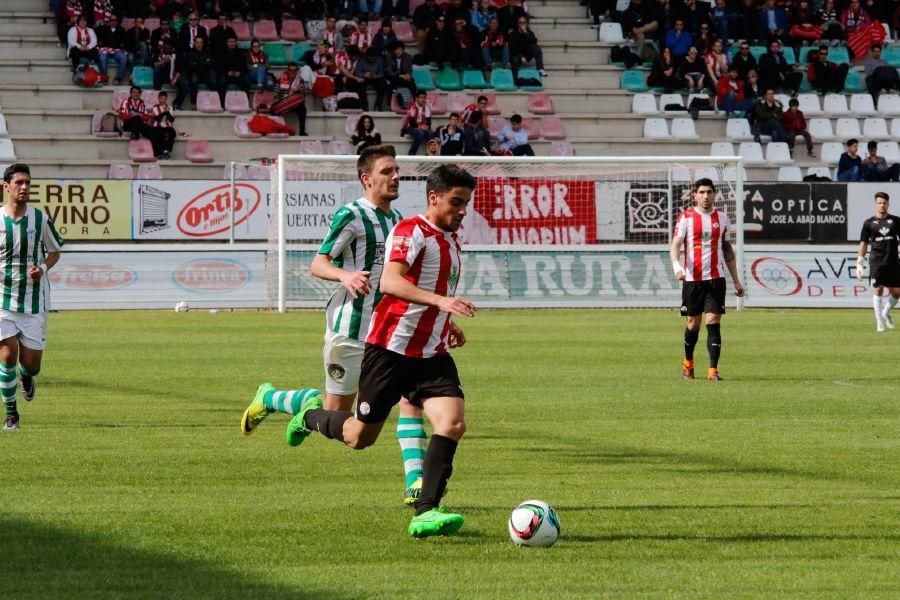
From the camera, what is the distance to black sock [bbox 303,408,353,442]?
743cm

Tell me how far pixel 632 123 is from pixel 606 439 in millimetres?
23908

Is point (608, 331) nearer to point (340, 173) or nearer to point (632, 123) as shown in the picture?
point (340, 173)

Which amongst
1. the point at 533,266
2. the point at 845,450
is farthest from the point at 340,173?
the point at 845,450

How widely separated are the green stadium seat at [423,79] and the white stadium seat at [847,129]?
10355 millimetres

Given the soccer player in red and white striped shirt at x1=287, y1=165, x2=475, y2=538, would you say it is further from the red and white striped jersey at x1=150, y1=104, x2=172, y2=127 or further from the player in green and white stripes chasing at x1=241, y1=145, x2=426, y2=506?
the red and white striped jersey at x1=150, y1=104, x2=172, y2=127

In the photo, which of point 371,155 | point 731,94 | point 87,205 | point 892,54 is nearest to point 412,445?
point 371,155

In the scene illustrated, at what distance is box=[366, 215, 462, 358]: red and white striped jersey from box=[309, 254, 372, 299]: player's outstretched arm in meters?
0.23

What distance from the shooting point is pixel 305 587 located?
18.4 feet

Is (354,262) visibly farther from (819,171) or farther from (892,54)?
(892,54)

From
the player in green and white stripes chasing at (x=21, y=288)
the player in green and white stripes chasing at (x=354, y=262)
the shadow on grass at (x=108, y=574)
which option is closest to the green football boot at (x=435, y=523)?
the shadow on grass at (x=108, y=574)

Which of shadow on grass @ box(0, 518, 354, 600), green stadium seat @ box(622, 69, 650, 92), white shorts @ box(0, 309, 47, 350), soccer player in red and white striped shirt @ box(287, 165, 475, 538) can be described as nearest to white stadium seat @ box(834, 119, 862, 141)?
green stadium seat @ box(622, 69, 650, 92)

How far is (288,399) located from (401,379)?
1619mm

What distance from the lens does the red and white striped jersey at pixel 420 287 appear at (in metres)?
6.73

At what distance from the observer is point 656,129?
33188mm
